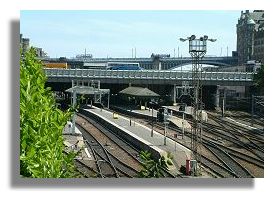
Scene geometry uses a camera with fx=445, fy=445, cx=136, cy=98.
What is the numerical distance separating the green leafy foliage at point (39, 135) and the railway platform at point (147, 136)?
431 centimetres

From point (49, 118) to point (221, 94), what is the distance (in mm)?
9634

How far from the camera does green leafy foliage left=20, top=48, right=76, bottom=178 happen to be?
8.48 m

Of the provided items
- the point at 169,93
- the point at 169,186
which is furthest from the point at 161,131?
the point at 169,186

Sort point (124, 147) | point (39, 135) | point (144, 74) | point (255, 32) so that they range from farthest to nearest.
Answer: point (255, 32) < point (144, 74) < point (124, 147) < point (39, 135)

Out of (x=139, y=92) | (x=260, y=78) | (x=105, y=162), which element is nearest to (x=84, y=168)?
(x=105, y=162)

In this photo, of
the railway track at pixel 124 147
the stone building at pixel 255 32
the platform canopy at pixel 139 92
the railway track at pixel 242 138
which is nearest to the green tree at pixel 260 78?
the stone building at pixel 255 32

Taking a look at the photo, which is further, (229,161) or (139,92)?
(139,92)

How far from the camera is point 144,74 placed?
1540 centimetres

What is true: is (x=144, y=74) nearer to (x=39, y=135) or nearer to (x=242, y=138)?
(x=242, y=138)

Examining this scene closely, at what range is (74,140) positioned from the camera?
1373 cm

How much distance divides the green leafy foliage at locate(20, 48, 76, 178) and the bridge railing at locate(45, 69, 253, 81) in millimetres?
3187

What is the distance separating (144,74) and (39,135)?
7281mm
